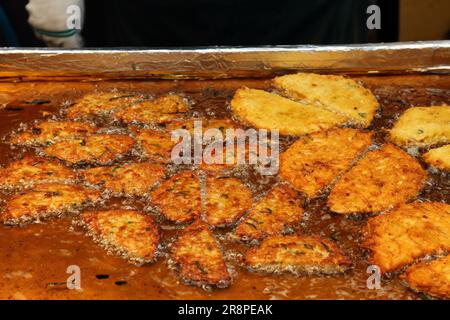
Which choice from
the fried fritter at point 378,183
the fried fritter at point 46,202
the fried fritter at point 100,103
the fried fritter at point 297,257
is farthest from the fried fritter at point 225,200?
the fried fritter at point 100,103

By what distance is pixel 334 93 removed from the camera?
3.02 m

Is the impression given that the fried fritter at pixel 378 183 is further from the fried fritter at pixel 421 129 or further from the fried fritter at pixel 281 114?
the fried fritter at pixel 281 114

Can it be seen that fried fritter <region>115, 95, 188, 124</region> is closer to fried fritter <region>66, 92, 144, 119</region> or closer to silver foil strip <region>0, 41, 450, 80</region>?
fried fritter <region>66, 92, 144, 119</region>

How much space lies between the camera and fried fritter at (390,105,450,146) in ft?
8.91

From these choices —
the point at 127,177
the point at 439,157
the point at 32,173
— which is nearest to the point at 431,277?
the point at 439,157

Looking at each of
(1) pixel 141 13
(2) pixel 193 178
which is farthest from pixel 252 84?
(1) pixel 141 13

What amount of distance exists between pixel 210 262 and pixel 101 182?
61 cm

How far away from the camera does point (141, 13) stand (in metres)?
3.94

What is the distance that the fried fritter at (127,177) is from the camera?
8.05ft

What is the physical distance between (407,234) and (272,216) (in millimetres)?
453

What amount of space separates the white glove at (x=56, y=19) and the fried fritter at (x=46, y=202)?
1.58 m

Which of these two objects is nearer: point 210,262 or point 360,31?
point 210,262
